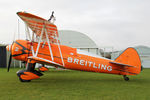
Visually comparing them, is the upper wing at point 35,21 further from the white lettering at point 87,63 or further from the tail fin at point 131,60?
the tail fin at point 131,60

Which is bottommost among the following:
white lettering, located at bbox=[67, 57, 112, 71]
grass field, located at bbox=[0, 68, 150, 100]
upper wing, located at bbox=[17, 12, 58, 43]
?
grass field, located at bbox=[0, 68, 150, 100]

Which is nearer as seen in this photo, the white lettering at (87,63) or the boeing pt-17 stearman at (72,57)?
the boeing pt-17 stearman at (72,57)

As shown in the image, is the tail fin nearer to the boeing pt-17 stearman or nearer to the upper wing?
the boeing pt-17 stearman

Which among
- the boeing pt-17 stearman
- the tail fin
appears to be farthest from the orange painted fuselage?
the tail fin

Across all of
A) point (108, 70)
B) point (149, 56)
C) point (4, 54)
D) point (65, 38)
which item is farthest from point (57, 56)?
point (149, 56)

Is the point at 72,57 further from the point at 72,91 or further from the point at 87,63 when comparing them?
the point at 72,91

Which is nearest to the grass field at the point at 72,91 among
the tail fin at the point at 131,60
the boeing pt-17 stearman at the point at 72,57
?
the tail fin at the point at 131,60

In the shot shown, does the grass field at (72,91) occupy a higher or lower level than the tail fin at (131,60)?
lower

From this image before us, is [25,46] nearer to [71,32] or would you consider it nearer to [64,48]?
[64,48]

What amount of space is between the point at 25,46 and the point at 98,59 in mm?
4232

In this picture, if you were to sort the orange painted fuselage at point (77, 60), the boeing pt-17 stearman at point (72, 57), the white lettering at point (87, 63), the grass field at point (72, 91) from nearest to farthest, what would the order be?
the grass field at point (72, 91) → the boeing pt-17 stearman at point (72, 57) → the orange painted fuselage at point (77, 60) → the white lettering at point (87, 63)

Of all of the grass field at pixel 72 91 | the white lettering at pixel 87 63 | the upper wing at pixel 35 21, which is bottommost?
the grass field at pixel 72 91

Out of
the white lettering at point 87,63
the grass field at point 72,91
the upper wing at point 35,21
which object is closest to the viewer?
the grass field at point 72,91

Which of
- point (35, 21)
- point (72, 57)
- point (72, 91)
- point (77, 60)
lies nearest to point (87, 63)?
point (77, 60)
